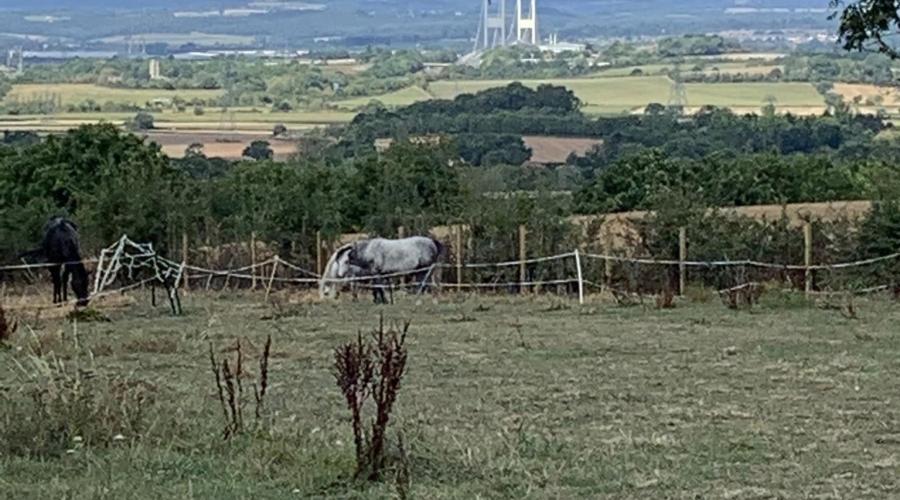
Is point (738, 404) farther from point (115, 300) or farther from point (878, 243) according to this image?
point (878, 243)

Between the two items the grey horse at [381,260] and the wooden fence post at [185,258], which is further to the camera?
the wooden fence post at [185,258]

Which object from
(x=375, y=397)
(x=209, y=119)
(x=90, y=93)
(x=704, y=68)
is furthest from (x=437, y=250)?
(x=704, y=68)

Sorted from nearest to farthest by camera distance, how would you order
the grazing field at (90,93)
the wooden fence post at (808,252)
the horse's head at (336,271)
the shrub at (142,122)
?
the wooden fence post at (808,252) < the horse's head at (336,271) < the shrub at (142,122) < the grazing field at (90,93)

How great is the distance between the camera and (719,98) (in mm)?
105500

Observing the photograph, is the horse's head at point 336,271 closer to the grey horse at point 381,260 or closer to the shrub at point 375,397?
the grey horse at point 381,260

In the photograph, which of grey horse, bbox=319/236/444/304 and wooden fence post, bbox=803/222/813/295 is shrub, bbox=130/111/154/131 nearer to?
grey horse, bbox=319/236/444/304

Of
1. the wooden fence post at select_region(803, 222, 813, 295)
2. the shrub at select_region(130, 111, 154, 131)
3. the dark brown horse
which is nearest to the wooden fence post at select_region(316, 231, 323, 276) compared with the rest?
the dark brown horse

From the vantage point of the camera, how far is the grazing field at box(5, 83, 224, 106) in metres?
101

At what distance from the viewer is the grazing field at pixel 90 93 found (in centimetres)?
10062

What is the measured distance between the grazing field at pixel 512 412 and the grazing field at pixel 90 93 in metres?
82.7

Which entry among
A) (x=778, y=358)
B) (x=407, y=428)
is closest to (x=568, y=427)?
(x=407, y=428)

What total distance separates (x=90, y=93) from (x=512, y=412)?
99456 millimetres

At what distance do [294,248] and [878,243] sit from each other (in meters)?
10.3

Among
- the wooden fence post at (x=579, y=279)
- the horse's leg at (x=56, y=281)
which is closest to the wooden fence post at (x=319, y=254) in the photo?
the wooden fence post at (x=579, y=279)
